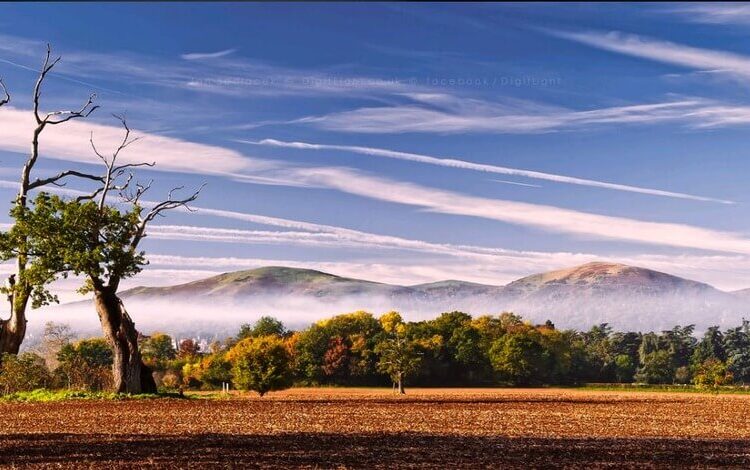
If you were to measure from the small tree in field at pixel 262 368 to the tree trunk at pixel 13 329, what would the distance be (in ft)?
50.1

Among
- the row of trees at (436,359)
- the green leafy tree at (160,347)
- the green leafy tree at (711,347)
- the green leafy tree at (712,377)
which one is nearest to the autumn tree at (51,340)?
the row of trees at (436,359)

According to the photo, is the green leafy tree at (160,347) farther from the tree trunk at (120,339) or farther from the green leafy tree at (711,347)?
the green leafy tree at (711,347)

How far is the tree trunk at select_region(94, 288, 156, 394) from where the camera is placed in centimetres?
5550

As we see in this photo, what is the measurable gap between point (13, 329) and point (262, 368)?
1727cm

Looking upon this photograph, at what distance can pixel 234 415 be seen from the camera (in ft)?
138

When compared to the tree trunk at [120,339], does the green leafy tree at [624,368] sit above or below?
below

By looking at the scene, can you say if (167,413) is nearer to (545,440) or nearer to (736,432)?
(545,440)

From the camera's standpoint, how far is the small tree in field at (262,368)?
62656 millimetres

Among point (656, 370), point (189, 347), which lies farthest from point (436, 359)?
point (189, 347)

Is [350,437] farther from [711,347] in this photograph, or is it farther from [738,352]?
[738,352]

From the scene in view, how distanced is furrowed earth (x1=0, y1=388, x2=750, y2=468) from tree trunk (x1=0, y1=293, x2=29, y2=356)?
6871mm

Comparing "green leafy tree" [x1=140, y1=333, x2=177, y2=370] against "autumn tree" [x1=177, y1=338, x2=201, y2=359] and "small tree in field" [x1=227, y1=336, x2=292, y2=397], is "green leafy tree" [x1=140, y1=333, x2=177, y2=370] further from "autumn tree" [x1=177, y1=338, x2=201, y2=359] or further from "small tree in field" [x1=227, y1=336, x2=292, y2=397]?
"small tree in field" [x1=227, y1=336, x2=292, y2=397]

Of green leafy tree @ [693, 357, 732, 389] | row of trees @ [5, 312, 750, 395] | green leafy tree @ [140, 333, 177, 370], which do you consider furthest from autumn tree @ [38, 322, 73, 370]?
green leafy tree @ [693, 357, 732, 389]

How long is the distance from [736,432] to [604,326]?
509ft
